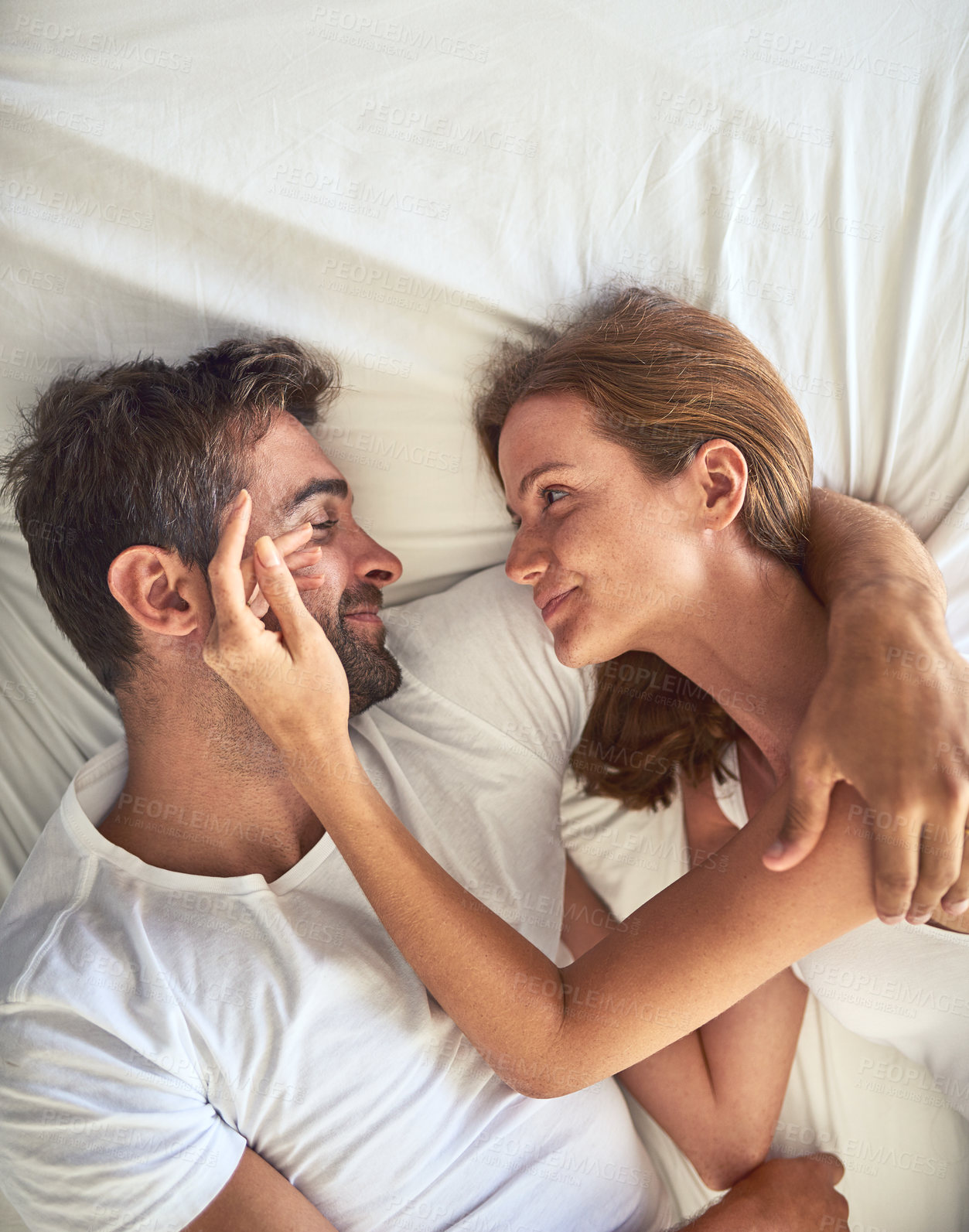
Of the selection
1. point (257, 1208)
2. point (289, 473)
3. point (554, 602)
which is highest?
point (289, 473)

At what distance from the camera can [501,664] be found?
65.0 inches

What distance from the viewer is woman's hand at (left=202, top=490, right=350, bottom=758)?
47.1 inches

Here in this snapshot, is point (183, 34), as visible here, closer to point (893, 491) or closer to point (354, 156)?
point (354, 156)

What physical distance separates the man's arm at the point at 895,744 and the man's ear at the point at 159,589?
3.15 ft

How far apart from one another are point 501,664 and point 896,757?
30.8 inches

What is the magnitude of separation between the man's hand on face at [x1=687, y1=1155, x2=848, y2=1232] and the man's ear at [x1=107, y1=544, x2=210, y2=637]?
1.36 meters

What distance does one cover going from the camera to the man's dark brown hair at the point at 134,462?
1429mm

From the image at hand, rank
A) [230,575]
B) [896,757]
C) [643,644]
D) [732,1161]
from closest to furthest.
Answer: [896,757]
[230,575]
[643,644]
[732,1161]

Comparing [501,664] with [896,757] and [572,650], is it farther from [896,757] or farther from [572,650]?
[896,757]

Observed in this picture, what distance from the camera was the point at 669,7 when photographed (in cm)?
148

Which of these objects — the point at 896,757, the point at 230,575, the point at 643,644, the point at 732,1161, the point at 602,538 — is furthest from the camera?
the point at 732,1161

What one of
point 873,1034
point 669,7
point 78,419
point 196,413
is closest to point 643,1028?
point 873,1034

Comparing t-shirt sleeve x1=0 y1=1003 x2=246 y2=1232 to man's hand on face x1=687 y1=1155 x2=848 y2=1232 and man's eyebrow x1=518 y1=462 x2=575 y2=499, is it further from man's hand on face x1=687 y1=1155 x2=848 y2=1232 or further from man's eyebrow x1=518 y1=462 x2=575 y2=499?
man's eyebrow x1=518 y1=462 x2=575 y2=499

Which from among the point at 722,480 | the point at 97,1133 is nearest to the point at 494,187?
the point at 722,480
